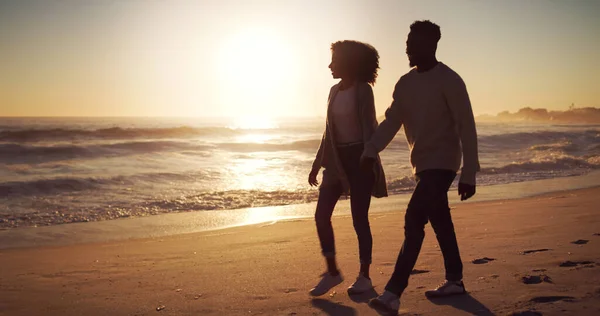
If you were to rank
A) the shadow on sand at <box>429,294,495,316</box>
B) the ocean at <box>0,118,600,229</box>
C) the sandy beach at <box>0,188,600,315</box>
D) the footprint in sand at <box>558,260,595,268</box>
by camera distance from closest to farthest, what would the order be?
the shadow on sand at <box>429,294,495,316</box>
the sandy beach at <box>0,188,600,315</box>
the footprint in sand at <box>558,260,595,268</box>
the ocean at <box>0,118,600,229</box>

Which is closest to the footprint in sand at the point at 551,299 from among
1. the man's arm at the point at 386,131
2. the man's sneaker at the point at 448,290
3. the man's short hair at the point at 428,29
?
the man's sneaker at the point at 448,290

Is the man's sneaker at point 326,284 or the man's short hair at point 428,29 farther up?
the man's short hair at point 428,29

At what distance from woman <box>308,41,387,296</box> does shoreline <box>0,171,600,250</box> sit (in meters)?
4.59

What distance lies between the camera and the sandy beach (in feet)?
12.7

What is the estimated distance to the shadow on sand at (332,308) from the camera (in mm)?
3768

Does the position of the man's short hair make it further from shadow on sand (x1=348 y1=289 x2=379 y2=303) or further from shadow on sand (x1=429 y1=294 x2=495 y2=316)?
shadow on sand (x1=348 y1=289 x2=379 y2=303)

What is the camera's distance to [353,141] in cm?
425

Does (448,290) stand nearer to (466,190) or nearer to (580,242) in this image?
(466,190)

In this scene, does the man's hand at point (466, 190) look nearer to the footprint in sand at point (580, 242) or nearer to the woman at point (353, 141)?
the woman at point (353, 141)

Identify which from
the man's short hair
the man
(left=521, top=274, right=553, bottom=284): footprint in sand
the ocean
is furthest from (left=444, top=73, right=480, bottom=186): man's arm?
the ocean

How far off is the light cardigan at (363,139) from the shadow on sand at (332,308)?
0.81 meters

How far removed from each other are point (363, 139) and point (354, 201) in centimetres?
46

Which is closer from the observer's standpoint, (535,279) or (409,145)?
(409,145)

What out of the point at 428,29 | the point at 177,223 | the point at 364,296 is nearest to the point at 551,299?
the point at 364,296
